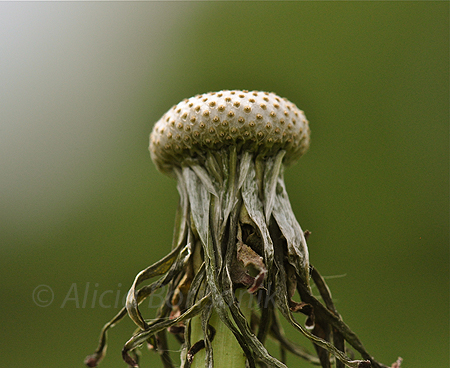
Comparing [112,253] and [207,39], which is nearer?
[112,253]

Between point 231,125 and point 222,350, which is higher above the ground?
point 231,125

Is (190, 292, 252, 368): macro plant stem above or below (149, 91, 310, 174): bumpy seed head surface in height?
below

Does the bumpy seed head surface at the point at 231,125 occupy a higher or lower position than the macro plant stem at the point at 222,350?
higher

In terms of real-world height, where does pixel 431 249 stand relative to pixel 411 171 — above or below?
below

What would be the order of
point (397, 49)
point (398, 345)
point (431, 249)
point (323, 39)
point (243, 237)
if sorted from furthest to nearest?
point (323, 39), point (397, 49), point (431, 249), point (398, 345), point (243, 237)

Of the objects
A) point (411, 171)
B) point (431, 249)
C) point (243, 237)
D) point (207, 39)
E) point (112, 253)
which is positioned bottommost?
point (431, 249)

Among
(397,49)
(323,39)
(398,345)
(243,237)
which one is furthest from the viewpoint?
(323,39)

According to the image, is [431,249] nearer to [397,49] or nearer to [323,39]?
[397,49]

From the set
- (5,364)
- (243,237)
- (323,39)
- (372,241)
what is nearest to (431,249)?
(372,241)
